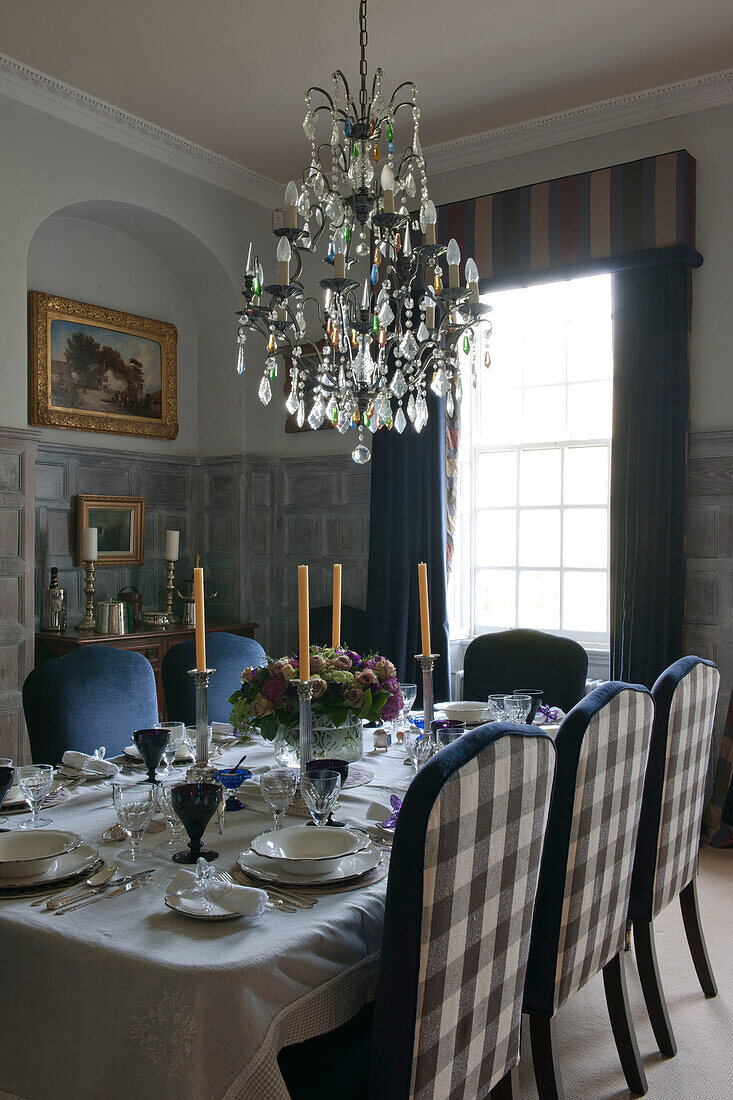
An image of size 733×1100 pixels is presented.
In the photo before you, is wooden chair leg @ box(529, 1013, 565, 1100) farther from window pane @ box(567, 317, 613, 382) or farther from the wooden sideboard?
window pane @ box(567, 317, 613, 382)

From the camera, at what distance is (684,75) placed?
12.8ft

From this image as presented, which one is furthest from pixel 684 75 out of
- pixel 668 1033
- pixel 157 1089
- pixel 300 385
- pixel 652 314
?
pixel 157 1089

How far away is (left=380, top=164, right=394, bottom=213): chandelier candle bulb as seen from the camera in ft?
7.43

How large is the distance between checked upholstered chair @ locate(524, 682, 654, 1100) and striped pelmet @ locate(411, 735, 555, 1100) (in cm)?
18

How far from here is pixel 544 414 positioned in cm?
470

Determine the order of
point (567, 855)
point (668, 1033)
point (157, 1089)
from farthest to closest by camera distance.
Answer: point (668, 1033)
point (567, 855)
point (157, 1089)

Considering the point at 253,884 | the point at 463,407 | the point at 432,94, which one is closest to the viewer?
the point at 253,884

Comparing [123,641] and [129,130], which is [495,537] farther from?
[129,130]

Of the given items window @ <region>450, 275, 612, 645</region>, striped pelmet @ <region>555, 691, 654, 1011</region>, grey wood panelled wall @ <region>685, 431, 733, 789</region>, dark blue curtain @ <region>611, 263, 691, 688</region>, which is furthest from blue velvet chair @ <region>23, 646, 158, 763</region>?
grey wood panelled wall @ <region>685, 431, 733, 789</region>

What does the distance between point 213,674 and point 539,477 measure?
2387 mm

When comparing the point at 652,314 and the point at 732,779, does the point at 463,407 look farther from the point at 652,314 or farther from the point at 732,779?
the point at 732,779

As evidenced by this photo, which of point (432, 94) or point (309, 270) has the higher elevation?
point (432, 94)

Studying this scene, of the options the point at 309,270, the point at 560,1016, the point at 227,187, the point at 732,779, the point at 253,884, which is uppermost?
the point at 227,187

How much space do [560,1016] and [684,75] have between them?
3805 millimetres
